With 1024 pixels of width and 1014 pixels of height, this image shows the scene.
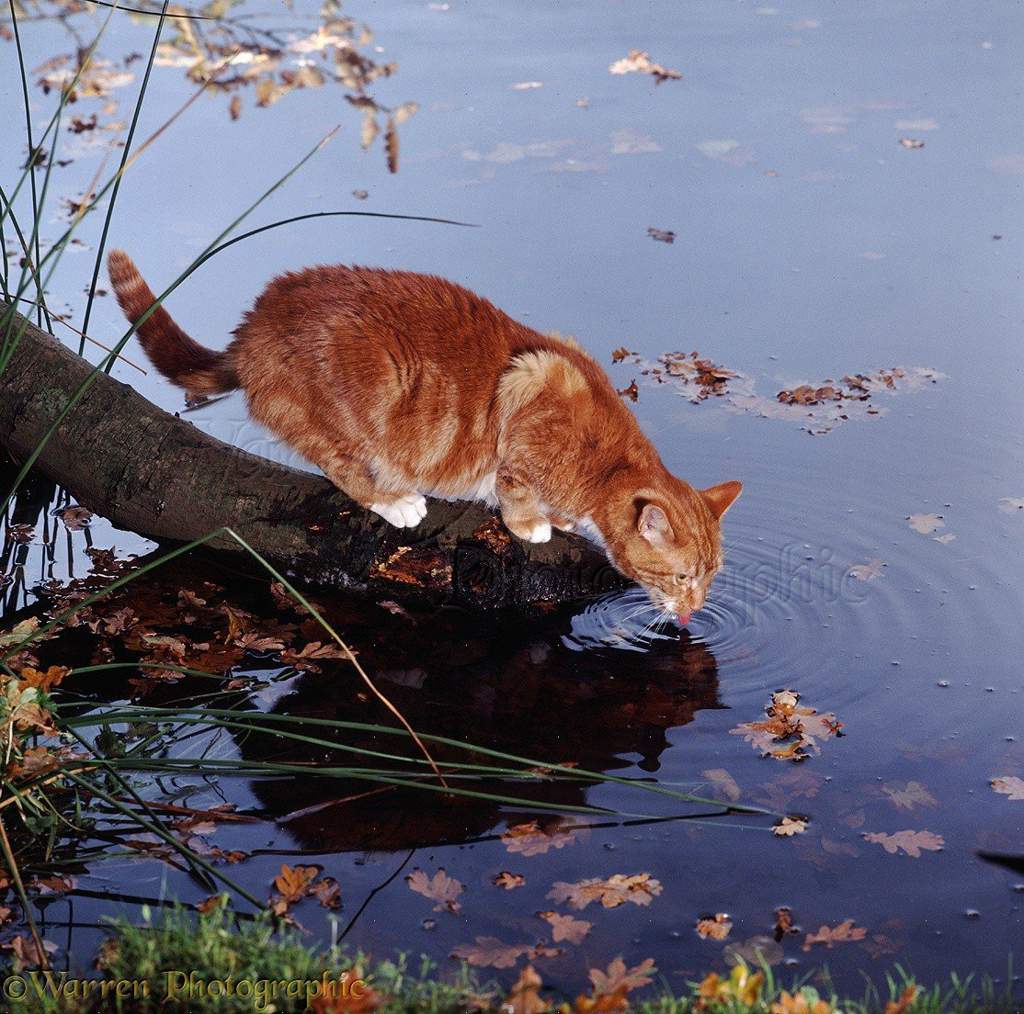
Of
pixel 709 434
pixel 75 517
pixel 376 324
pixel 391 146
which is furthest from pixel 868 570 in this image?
pixel 391 146

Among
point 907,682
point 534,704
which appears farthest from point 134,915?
point 907,682

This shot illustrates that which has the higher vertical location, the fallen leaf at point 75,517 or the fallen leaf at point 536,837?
the fallen leaf at point 75,517

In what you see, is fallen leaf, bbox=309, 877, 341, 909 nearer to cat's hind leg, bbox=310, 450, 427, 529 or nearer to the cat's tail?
cat's hind leg, bbox=310, 450, 427, 529

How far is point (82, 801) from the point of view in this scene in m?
3.93

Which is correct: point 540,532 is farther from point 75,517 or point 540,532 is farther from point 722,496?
point 75,517

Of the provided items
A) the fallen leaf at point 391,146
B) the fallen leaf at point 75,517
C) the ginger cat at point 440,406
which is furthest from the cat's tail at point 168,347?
the fallen leaf at point 391,146

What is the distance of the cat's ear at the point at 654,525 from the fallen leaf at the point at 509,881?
58.8 inches

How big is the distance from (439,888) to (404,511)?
1.79m

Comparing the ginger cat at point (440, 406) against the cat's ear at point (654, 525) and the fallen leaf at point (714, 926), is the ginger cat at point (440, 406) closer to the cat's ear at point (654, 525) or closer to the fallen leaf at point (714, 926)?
the cat's ear at point (654, 525)

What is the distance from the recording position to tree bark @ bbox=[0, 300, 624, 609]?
17.1 feet

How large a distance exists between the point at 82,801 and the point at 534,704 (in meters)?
1.64

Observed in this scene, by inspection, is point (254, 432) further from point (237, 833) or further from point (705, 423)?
point (237, 833)

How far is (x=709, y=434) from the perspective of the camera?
254 inches

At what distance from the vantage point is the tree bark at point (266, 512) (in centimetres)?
522
